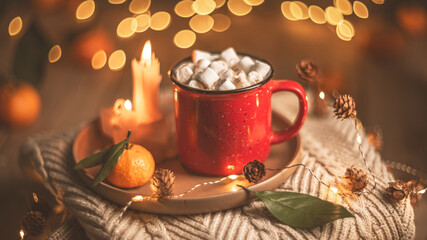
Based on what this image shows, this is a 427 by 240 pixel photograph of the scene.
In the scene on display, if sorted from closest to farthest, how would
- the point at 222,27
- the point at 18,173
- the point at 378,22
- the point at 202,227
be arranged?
the point at 202,227 → the point at 18,173 → the point at 378,22 → the point at 222,27

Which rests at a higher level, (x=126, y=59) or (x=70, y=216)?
(x=70, y=216)

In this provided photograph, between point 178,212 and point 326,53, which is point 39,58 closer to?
point 178,212

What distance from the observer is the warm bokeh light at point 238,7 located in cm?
237

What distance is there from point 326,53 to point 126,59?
101cm

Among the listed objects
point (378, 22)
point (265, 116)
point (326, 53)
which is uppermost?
point (265, 116)

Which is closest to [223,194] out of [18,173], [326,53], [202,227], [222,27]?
[202,227]

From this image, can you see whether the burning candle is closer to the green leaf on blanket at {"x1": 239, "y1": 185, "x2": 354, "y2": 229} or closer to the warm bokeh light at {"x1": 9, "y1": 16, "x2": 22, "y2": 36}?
the green leaf on blanket at {"x1": 239, "y1": 185, "x2": 354, "y2": 229}

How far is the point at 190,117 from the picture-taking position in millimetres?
773

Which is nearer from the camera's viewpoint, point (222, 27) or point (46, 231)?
point (46, 231)

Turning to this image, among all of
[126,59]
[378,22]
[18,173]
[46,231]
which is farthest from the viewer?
[126,59]

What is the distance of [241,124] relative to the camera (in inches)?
30.1

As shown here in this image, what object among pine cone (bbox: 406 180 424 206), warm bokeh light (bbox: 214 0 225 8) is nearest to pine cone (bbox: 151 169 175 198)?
pine cone (bbox: 406 180 424 206)

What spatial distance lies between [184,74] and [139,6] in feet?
5.32

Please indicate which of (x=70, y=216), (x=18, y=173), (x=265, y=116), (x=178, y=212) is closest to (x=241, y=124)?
(x=265, y=116)
